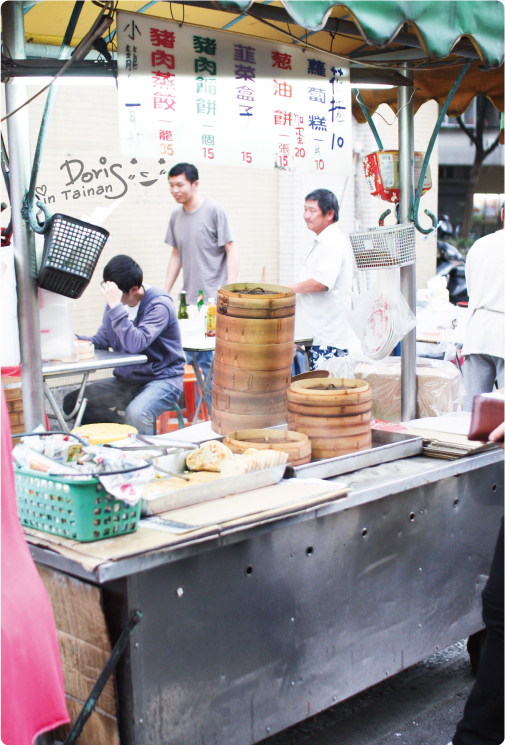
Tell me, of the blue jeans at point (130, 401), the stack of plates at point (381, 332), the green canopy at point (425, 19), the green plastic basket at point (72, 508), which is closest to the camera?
the green plastic basket at point (72, 508)

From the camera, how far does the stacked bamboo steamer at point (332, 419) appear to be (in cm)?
315

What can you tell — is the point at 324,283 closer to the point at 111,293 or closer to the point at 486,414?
the point at 111,293

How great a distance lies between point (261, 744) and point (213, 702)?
2.46 ft

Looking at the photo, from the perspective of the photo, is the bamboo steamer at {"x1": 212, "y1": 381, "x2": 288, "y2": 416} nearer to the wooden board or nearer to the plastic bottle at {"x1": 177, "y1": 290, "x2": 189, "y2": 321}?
the wooden board

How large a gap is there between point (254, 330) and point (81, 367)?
178 cm

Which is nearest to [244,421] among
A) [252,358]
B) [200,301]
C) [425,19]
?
[252,358]

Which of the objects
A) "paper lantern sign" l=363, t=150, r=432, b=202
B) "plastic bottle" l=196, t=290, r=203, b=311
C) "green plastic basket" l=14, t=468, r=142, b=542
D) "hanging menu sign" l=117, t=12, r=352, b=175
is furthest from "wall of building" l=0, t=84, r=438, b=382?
"green plastic basket" l=14, t=468, r=142, b=542

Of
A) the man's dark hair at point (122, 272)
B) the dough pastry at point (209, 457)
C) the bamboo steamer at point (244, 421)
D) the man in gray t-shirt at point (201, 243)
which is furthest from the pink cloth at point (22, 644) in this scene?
the man in gray t-shirt at point (201, 243)

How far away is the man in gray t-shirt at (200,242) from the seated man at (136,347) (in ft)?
3.69

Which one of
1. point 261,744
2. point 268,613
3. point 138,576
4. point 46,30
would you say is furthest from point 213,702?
point 46,30

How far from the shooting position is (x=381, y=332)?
392 cm

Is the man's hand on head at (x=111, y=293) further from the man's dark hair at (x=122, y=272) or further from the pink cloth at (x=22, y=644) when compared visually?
the pink cloth at (x=22, y=644)

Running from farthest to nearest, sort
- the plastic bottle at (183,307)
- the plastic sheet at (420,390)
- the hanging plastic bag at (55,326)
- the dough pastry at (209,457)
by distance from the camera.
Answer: the plastic bottle at (183,307) → the plastic sheet at (420,390) → the hanging plastic bag at (55,326) → the dough pastry at (209,457)

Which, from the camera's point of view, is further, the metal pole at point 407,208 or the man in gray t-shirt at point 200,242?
the man in gray t-shirt at point 200,242
